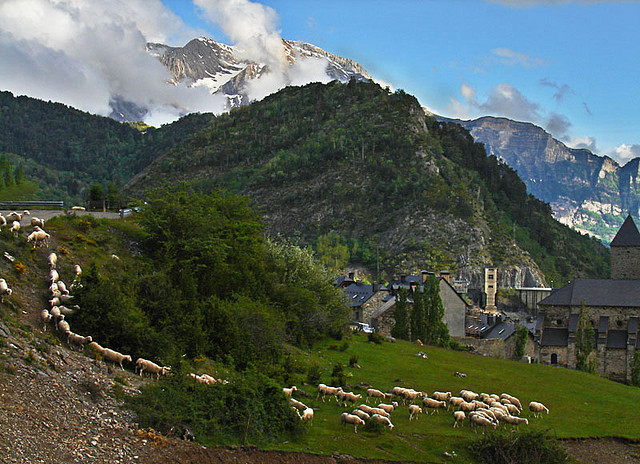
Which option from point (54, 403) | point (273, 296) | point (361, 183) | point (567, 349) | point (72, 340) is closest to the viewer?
point (54, 403)

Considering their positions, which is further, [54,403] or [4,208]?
[4,208]

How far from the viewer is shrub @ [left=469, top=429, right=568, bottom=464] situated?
85.0 ft

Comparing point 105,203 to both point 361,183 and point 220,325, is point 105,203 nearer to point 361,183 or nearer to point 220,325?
point 220,325

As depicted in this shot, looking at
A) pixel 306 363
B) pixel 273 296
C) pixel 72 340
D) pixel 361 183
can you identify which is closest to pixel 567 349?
pixel 273 296

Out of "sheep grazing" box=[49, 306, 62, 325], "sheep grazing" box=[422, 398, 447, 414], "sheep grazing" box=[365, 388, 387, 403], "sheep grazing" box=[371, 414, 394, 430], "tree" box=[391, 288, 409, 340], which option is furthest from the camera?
"tree" box=[391, 288, 409, 340]

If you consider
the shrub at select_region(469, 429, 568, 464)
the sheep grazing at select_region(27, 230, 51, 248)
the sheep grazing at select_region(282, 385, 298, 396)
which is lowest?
the shrub at select_region(469, 429, 568, 464)

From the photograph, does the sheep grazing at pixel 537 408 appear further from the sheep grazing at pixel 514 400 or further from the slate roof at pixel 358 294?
the slate roof at pixel 358 294

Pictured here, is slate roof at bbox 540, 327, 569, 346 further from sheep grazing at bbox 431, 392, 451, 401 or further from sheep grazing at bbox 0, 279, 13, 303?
sheep grazing at bbox 0, 279, 13, 303

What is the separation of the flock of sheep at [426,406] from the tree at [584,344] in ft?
128

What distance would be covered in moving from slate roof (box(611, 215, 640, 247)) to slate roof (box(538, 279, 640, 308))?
27.2 feet

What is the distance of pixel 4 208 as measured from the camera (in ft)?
170

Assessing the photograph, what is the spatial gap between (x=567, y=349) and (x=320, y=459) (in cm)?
5852

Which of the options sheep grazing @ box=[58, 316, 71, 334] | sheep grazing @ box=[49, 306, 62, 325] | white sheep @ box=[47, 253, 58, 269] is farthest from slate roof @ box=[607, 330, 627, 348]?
sheep grazing @ box=[58, 316, 71, 334]

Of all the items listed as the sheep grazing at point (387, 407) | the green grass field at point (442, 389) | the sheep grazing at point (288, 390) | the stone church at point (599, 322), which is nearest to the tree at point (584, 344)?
the stone church at point (599, 322)
